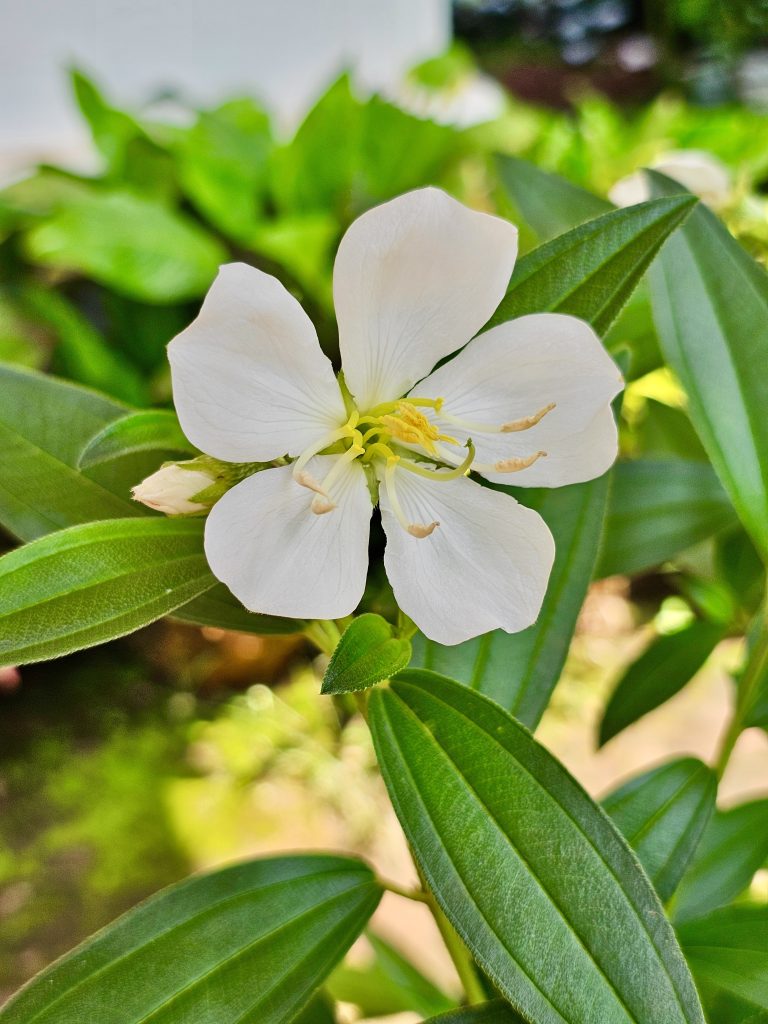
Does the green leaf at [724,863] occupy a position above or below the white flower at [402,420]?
below

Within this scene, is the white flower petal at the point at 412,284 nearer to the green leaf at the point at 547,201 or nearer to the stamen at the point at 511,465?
the stamen at the point at 511,465

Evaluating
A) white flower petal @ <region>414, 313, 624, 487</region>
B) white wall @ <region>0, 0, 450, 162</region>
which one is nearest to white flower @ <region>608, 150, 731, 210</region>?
white flower petal @ <region>414, 313, 624, 487</region>

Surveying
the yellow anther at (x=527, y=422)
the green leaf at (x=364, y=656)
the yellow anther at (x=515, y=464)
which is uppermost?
the yellow anther at (x=527, y=422)

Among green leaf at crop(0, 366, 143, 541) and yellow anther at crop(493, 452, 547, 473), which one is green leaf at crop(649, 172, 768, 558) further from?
green leaf at crop(0, 366, 143, 541)

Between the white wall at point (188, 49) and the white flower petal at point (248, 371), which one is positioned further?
the white wall at point (188, 49)

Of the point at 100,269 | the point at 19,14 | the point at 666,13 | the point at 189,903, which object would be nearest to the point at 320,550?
the point at 189,903

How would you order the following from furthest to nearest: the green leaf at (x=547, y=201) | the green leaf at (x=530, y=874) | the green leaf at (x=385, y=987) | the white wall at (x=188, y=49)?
the white wall at (x=188, y=49) < the green leaf at (x=385, y=987) < the green leaf at (x=547, y=201) < the green leaf at (x=530, y=874)

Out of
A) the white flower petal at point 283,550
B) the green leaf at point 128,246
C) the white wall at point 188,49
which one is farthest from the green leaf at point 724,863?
the white wall at point 188,49
